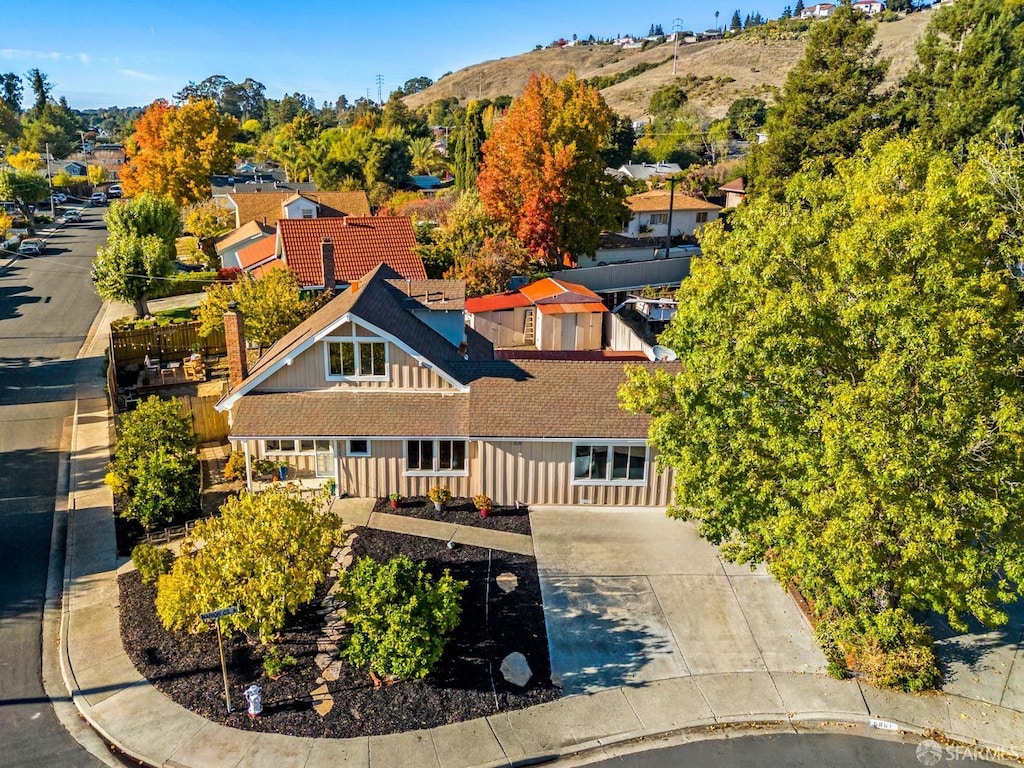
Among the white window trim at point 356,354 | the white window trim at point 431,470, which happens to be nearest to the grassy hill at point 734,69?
the white window trim at point 356,354

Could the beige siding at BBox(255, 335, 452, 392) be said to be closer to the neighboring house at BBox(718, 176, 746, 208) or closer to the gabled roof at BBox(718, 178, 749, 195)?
the neighboring house at BBox(718, 176, 746, 208)

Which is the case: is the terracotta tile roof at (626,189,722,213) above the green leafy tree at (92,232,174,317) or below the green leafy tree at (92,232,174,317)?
above

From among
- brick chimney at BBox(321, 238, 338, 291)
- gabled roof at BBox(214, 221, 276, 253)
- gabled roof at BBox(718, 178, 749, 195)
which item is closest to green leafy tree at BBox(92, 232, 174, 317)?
gabled roof at BBox(214, 221, 276, 253)

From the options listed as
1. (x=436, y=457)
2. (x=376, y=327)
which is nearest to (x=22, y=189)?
(x=376, y=327)

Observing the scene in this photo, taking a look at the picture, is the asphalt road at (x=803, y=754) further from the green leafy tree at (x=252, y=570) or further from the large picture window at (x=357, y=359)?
the large picture window at (x=357, y=359)

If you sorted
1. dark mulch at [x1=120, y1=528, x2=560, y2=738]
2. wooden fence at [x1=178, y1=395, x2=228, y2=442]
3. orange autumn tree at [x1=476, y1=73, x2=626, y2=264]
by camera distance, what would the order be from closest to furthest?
dark mulch at [x1=120, y1=528, x2=560, y2=738]
wooden fence at [x1=178, y1=395, x2=228, y2=442]
orange autumn tree at [x1=476, y1=73, x2=626, y2=264]

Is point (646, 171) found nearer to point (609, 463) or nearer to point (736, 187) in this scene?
point (736, 187)

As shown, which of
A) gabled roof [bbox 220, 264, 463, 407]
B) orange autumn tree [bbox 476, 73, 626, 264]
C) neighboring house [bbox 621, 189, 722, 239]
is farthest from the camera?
neighboring house [bbox 621, 189, 722, 239]
